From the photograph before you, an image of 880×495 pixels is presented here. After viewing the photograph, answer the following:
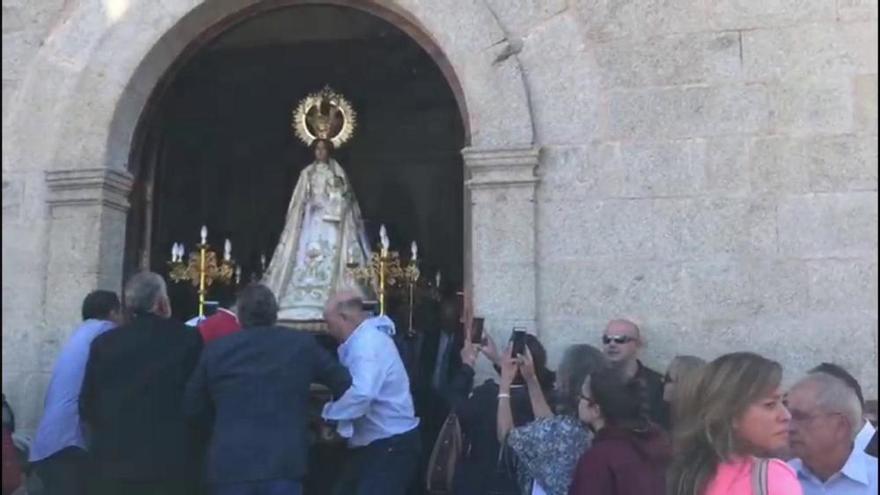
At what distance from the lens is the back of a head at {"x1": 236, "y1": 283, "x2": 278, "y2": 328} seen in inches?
181

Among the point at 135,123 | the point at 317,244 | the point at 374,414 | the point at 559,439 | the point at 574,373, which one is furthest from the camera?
the point at 317,244

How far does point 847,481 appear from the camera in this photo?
11.2 ft

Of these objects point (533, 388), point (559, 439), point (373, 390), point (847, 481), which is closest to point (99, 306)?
point (373, 390)

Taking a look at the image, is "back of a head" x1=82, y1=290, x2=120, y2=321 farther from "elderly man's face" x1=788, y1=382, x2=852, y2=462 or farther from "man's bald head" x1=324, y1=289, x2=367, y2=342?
"elderly man's face" x1=788, y1=382, x2=852, y2=462

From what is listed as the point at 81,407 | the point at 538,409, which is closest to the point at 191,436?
the point at 81,407

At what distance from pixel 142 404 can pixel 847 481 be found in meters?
2.81

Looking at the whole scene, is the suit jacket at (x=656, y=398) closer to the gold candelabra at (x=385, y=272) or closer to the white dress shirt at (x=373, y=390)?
the white dress shirt at (x=373, y=390)

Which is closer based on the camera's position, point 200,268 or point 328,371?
point 328,371

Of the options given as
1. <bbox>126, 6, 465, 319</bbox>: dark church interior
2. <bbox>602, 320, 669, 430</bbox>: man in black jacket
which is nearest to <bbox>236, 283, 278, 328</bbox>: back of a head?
<bbox>602, 320, 669, 430</bbox>: man in black jacket

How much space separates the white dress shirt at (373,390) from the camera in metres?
4.91

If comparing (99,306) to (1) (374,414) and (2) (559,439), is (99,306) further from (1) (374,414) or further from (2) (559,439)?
(2) (559,439)

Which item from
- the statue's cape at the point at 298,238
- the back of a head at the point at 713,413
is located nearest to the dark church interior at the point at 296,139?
the statue's cape at the point at 298,238

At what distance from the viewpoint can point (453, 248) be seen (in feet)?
25.8

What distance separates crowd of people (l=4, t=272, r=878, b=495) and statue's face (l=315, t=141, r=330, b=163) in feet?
6.52
